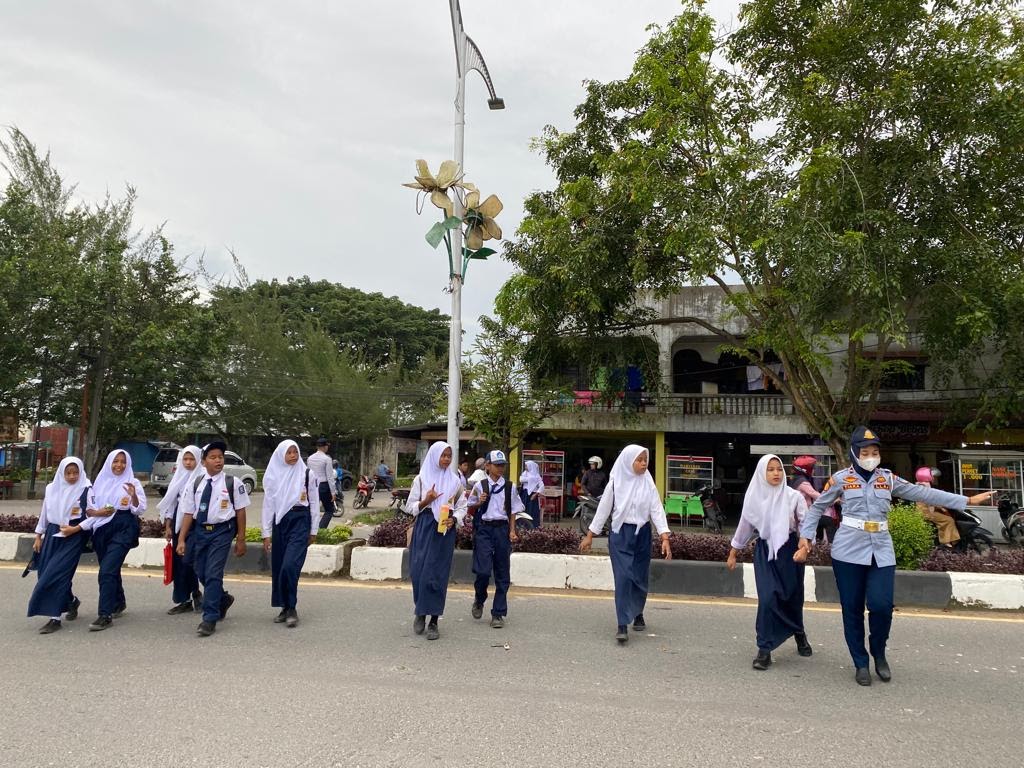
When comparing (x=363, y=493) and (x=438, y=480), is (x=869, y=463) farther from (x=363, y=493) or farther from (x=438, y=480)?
(x=363, y=493)

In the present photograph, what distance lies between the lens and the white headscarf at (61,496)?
5.88 m

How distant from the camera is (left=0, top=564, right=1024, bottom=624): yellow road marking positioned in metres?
6.55

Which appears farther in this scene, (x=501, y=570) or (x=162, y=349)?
(x=162, y=349)

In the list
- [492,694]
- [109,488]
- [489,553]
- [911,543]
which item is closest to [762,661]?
[492,694]

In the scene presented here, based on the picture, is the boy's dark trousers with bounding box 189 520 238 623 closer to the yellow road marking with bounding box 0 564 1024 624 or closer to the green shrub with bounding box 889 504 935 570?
the yellow road marking with bounding box 0 564 1024 624

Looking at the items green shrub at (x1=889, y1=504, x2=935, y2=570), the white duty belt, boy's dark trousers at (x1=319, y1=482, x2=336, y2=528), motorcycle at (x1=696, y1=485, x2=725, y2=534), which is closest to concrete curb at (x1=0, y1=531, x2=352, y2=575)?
boy's dark trousers at (x1=319, y1=482, x2=336, y2=528)

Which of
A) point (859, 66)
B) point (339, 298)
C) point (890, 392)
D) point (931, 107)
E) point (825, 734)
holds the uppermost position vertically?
point (339, 298)

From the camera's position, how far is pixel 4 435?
2136 cm

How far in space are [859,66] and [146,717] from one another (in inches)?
488

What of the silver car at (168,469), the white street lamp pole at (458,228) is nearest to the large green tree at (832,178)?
the white street lamp pole at (458,228)

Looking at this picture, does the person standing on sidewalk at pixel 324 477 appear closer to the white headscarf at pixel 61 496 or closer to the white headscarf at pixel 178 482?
the white headscarf at pixel 178 482

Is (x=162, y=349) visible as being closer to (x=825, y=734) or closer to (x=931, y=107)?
(x=931, y=107)

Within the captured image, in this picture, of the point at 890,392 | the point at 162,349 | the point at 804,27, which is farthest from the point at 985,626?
the point at 162,349

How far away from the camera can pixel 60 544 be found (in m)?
5.85
